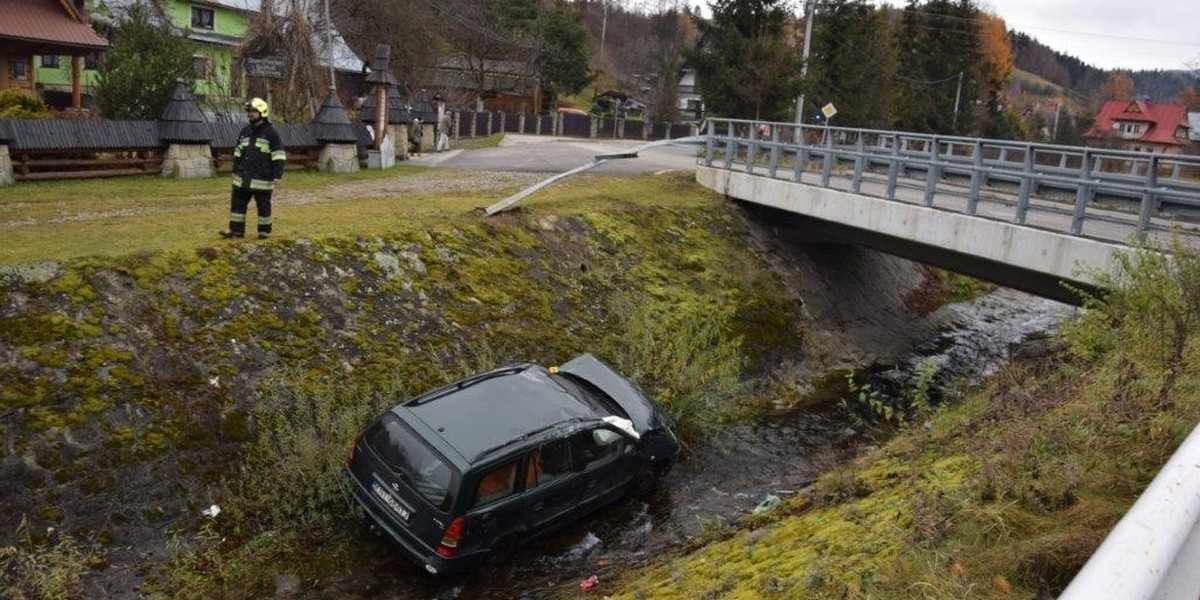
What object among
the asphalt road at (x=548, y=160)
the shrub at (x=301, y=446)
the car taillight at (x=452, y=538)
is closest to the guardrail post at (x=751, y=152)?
the asphalt road at (x=548, y=160)

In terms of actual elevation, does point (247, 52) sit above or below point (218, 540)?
above

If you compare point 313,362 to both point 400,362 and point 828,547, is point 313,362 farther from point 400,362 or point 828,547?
point 828,547

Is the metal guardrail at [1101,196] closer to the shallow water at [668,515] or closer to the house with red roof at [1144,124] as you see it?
the shallow water at [668,515]

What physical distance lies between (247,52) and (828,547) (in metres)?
32.0

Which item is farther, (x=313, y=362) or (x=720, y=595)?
(x=313, y=362)

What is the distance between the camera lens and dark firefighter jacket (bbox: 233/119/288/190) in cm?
1085

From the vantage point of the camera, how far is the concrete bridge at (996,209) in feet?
37.1

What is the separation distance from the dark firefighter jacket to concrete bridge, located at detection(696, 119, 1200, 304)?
966 centimetres

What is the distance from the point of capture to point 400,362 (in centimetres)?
1090

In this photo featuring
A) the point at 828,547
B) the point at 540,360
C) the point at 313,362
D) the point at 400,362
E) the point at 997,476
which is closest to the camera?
the point at 997,476

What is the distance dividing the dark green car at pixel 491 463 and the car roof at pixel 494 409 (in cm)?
1

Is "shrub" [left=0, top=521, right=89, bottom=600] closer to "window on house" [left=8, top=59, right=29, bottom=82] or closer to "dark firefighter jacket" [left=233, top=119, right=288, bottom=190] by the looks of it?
"dark firefighter jacket" [left=233, top=119, right=288, bottom=190]

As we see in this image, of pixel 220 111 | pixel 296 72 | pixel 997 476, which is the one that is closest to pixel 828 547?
pixel 997 476

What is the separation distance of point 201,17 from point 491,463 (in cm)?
4573
